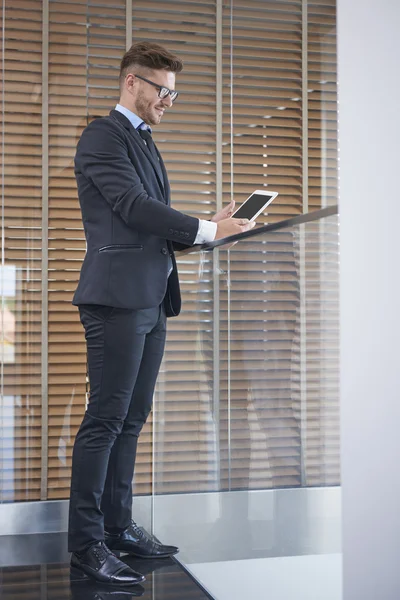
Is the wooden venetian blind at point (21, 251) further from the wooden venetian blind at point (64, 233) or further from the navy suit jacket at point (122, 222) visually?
the navy suit jacket at point (122, 222)

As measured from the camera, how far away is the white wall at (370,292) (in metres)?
Result: 1.54

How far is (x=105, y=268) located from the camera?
2336 millimetres

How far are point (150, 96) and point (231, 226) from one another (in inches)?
21.6

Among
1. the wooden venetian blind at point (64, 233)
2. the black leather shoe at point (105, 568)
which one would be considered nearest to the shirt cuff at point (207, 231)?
the black leather shoe at point (105, 568)

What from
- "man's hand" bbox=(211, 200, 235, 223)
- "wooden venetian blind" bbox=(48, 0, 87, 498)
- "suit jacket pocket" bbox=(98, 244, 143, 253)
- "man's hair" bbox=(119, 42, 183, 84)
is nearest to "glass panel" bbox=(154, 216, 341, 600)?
"man's hand" bbox=(211, 200, 235, 223)

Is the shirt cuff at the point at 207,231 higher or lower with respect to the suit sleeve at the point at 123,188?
lower

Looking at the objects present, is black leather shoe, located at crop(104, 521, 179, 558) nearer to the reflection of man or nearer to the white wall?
the reflection of man

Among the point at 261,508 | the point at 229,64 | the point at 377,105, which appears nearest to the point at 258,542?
the point at 261,508

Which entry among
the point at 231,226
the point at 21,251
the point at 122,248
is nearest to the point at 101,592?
the point at 122,248

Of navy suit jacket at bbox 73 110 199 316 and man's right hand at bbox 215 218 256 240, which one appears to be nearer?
man's right hand at bbox 215 218 256 240

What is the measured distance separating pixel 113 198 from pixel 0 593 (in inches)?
44.8

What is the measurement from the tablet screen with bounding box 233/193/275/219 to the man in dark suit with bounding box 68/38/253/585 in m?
0.04

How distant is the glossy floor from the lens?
2260 mm

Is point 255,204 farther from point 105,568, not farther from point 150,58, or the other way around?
point 105,568
